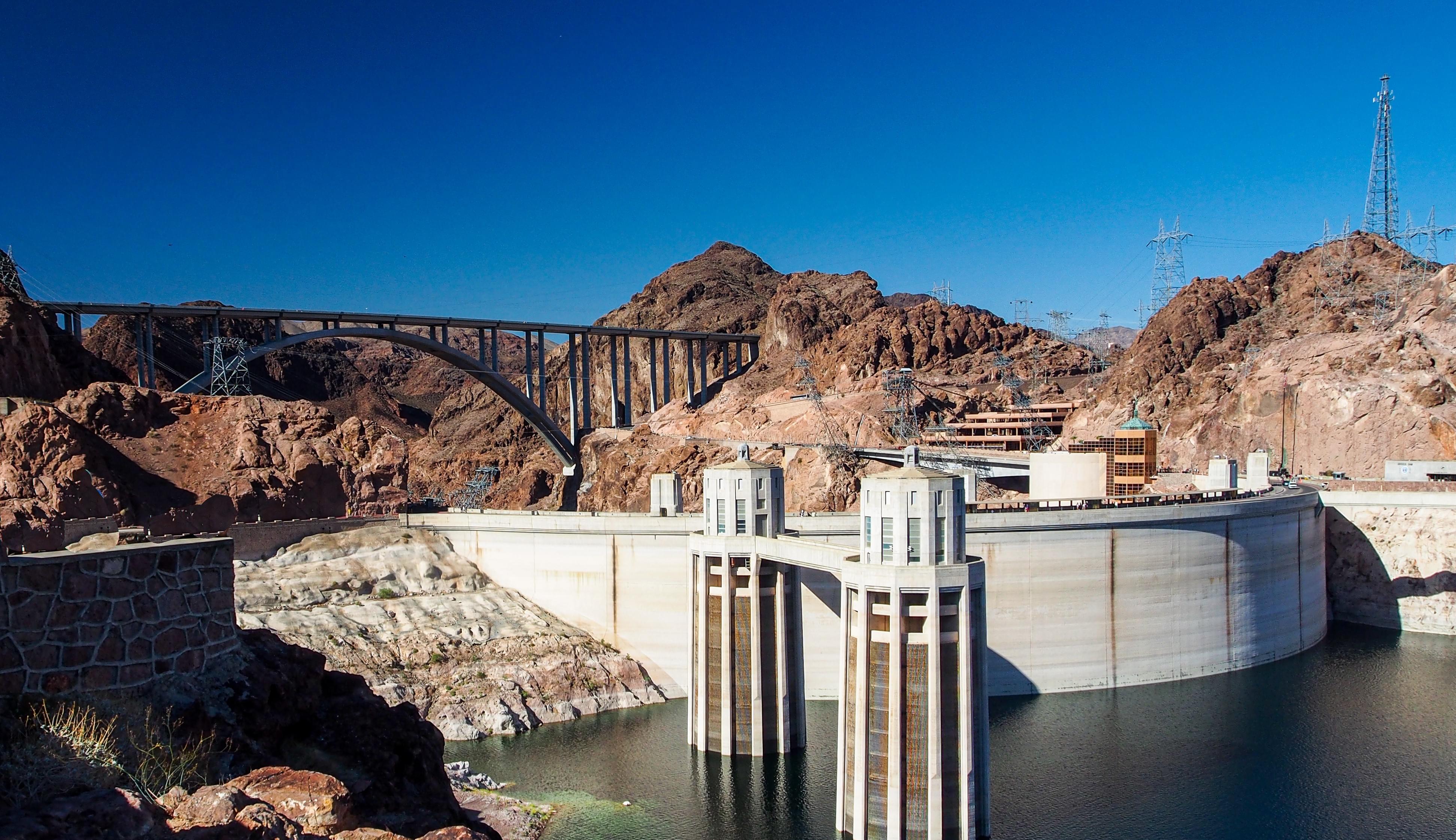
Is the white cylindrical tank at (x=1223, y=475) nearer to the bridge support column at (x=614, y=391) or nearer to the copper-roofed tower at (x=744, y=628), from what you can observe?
the copper-roofed tower at (x=744, y=628)

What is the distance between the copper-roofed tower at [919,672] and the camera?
32344mm

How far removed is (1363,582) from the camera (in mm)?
65875

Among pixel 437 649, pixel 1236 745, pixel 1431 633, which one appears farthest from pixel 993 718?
pixel 1431 633

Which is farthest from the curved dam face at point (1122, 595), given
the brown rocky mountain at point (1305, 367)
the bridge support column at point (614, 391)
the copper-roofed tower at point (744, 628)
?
the bridge support column at point (614, 391)

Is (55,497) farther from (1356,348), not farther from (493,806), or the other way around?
(1356,348)

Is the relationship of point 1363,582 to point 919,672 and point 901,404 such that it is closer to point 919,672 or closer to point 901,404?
point 901,404

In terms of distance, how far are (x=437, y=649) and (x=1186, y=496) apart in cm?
3769

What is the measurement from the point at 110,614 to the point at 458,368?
84.1 m

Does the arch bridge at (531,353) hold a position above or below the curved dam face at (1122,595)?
above

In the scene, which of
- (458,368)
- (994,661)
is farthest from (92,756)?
(458,368)

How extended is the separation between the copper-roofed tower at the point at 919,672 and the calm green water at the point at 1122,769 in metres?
2.90

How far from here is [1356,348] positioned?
7944 cm

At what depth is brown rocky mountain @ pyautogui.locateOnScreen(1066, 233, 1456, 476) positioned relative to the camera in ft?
242

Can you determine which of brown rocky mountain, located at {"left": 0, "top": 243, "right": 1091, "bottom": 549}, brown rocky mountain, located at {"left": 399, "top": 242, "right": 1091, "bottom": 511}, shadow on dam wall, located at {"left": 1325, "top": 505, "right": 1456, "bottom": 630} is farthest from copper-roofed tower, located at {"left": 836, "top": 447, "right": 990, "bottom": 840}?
brown rocky mountain, located at {"left": 399, "top": 242, "right": 1091, "bottom": 511}
